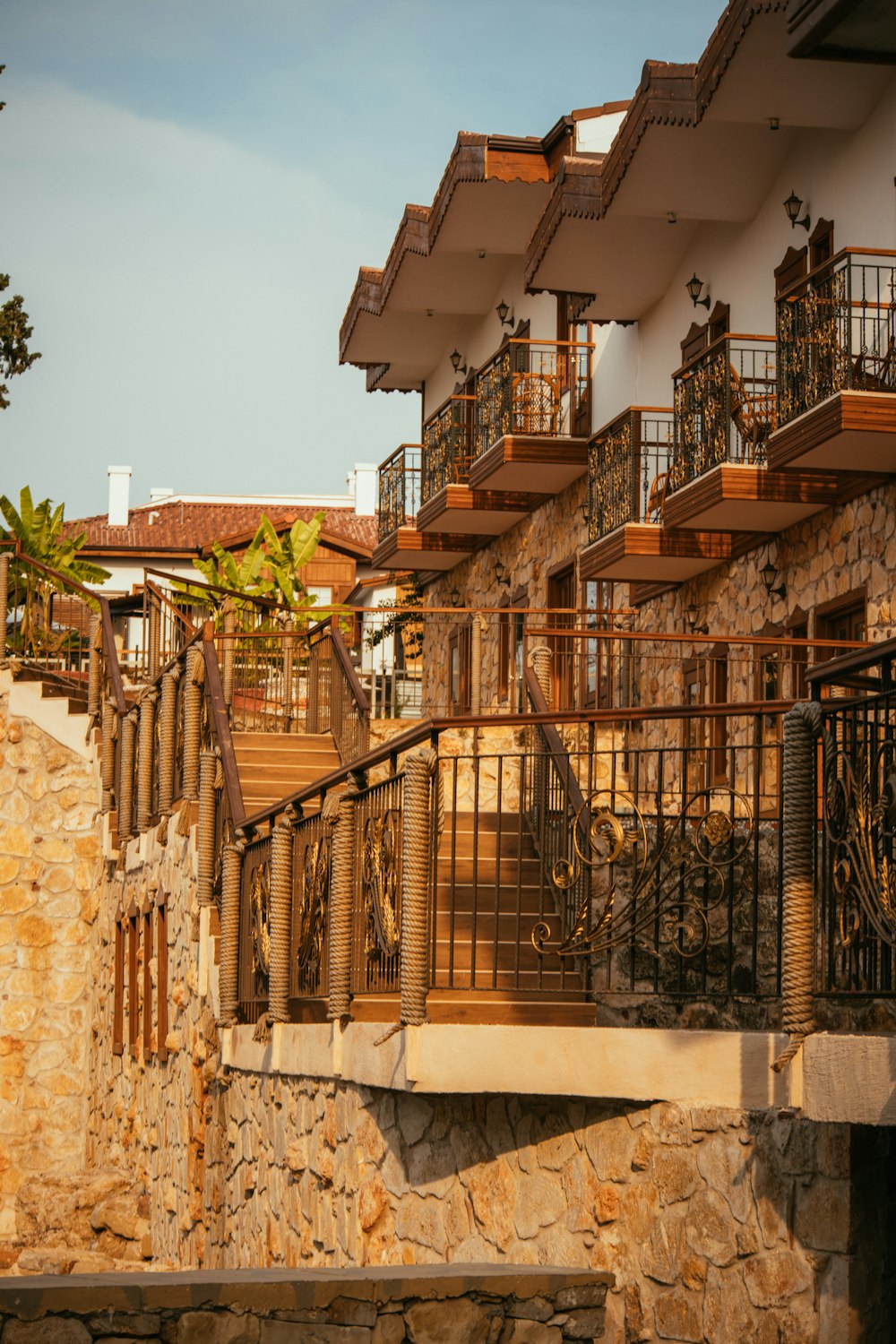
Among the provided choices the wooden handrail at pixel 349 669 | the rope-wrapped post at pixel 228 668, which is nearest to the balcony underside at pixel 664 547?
the wooden handrail at pixel 349 669

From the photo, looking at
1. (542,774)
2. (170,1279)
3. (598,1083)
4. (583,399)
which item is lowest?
(170,1279)

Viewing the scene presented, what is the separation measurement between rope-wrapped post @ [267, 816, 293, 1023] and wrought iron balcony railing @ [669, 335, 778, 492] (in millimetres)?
7002

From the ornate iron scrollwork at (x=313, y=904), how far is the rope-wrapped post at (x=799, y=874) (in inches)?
154

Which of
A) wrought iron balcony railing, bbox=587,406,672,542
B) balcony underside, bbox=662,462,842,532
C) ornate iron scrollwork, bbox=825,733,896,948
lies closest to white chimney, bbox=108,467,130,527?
wrought iron balcony railing, bbox=587,406,672,542

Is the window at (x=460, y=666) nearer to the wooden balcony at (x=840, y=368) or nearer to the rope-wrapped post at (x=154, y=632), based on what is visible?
the rope-wrapped post at (x=154, y=632)

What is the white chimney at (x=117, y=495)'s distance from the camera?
208ft

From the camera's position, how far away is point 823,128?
16906mm

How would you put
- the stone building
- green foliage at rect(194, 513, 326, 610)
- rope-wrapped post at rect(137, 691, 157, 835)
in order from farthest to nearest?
green foliage at rect(194, 513, 326, 610) < rope-wrapped post at rect(137, 691, 157, 835) < the stone building

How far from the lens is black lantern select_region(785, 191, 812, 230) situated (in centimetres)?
1730

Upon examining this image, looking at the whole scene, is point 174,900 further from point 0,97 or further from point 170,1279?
point 0,97

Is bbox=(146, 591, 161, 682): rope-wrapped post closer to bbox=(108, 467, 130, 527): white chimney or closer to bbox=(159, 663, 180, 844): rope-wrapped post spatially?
bbox=(159, 663, 180, 844): rope-wrapped post

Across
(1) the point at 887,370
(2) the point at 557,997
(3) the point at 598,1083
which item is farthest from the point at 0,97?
(3) the point at 598,1083

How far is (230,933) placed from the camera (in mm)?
12812

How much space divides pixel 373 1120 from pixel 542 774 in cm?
307
